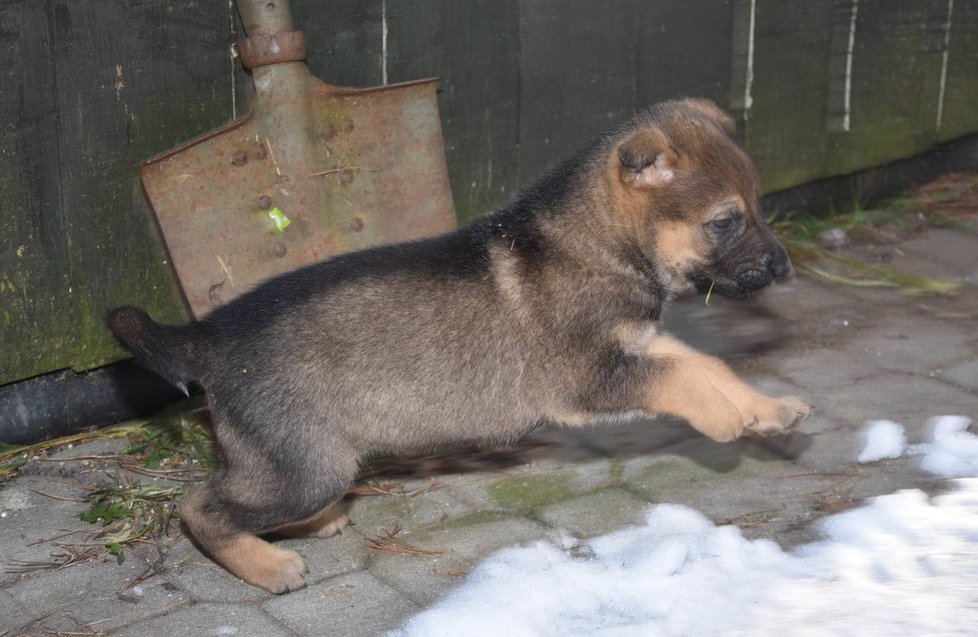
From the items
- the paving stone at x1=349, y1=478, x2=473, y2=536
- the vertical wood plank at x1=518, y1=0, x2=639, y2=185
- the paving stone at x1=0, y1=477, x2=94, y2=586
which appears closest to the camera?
the paving stone at x1=0, y1=477, x2=94, y2=586

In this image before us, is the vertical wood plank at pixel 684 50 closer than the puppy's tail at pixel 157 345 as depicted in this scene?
No

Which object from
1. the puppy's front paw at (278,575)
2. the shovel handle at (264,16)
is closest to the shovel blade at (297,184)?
the shovel handle at (264,16)

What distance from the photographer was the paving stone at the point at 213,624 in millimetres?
3705

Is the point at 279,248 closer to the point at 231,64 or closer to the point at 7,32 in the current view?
the point at 231,64

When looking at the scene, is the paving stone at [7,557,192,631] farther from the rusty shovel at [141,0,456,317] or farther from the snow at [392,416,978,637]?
the rusty shovel at [141,0,456,317]

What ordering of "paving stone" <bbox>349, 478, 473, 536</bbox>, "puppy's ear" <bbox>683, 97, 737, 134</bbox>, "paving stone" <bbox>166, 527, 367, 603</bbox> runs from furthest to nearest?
"paving stone" <bbox>349, 478, 473, 536</bbox>, "puppy's ear" <bbox>683, 97, 737, 134</bbox>, "paving stone" <bbox>166, 527, 367, 603</bbox>

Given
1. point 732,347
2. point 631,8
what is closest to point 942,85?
point 631,8

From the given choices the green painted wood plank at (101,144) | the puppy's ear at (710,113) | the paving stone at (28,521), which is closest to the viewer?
the paving stone at (28,521)

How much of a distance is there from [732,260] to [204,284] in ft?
7.02

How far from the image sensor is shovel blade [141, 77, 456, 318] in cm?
488

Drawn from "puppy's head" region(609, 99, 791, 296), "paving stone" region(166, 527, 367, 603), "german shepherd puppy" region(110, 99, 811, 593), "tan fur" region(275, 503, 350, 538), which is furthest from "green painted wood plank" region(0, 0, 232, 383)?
"puppy's head" region(609, 99, 791, 296)

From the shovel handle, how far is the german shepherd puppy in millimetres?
1239

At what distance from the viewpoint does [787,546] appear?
4.10 meters

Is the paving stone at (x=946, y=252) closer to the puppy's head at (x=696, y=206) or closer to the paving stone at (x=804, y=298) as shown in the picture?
the paving stone at (x=804, y=298)
